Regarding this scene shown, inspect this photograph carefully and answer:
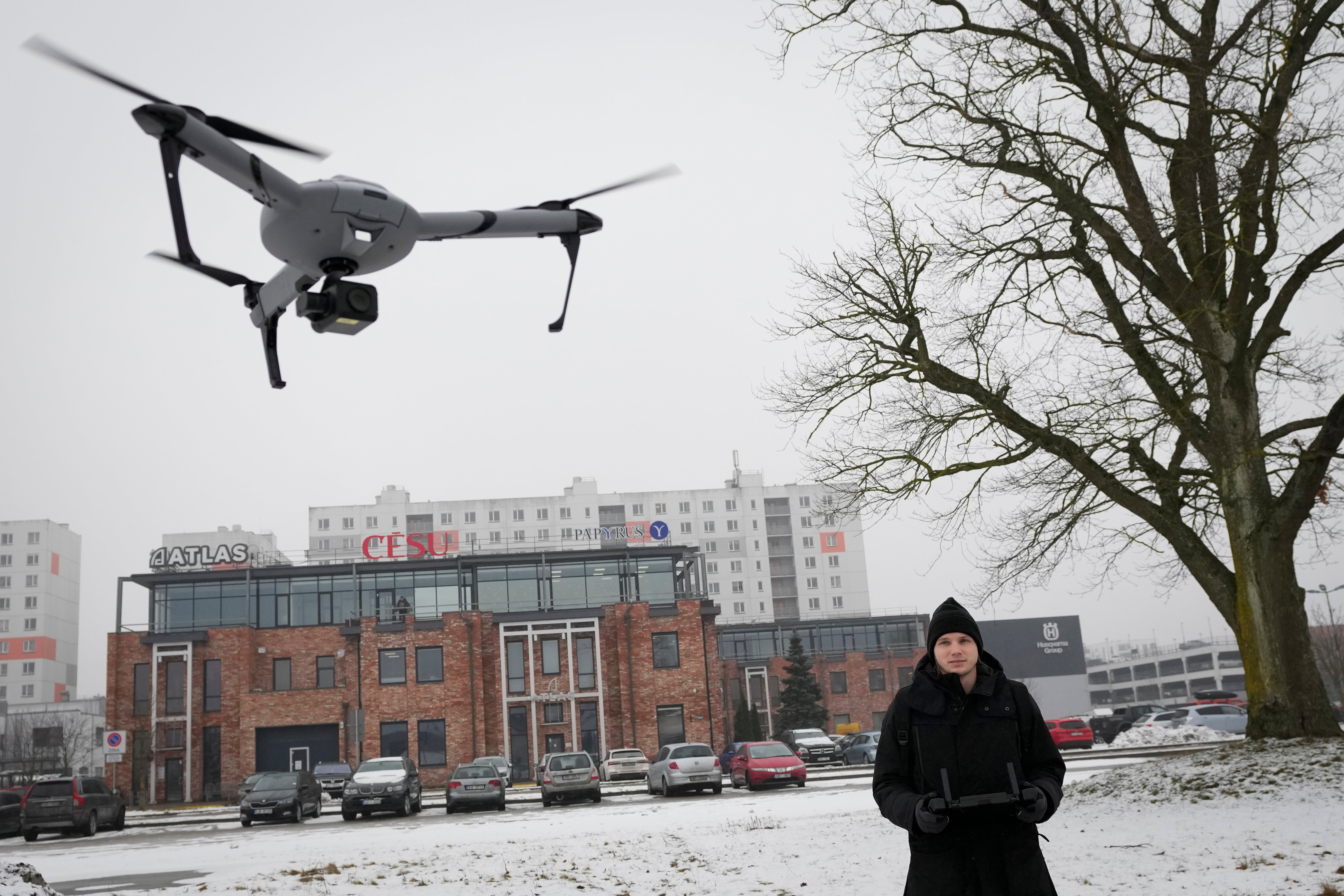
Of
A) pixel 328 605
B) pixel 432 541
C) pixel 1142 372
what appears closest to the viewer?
pixel 1142 372

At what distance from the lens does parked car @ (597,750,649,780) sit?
135 ft

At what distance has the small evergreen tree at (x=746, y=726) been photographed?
56719mm

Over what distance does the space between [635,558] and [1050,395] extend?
1721 inches

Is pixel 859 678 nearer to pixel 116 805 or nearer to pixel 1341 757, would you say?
pixel 116 805

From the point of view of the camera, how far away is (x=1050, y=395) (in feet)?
53.5

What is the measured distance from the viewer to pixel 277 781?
94.2ft

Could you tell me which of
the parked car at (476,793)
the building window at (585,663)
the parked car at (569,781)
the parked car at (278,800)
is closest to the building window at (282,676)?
the building window at (585,663)

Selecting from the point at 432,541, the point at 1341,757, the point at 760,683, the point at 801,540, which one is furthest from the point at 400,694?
the point at 801,540

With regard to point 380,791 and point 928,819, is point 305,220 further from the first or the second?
point 380,791

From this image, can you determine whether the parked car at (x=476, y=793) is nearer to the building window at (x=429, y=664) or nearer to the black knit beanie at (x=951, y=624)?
Answer: the building window at (x=429, y=664)

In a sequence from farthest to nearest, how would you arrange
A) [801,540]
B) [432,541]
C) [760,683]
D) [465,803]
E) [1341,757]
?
[801,540] < [760,683] < [432,541] < [465,803] < [1341,757]

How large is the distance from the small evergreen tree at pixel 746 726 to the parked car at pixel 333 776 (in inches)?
783

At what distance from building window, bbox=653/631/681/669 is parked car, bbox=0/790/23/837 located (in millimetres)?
28288

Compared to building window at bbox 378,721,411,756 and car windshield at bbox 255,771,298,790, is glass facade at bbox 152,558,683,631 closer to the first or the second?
building window at bbox 378,721,411,756
